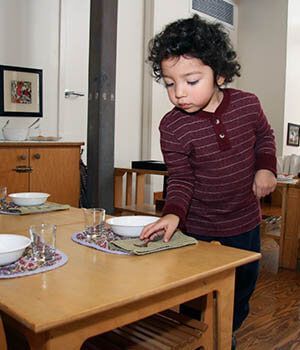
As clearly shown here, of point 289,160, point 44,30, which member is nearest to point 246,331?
point 44,30

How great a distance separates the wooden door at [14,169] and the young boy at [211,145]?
7.48ft

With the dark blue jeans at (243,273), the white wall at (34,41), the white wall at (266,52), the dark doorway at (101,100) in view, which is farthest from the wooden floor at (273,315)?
the white wall at (266,52)

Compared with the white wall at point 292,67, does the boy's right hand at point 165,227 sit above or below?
below

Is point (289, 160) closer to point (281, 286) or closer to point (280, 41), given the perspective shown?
point (280, 41)

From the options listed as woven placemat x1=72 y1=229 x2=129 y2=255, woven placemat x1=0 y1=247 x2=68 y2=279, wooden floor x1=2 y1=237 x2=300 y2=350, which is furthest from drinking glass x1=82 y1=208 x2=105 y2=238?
wooden floor x1=2 y1=237 x2=300 y2=350

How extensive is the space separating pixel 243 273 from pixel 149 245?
48 cm

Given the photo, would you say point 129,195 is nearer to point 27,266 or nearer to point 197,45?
point 197,45

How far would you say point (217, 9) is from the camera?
650cm

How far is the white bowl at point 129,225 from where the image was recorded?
133 centimetres

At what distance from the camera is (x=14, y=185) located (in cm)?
358

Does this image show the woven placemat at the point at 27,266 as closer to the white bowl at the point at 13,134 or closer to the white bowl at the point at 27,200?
the white bowl at the point at 27,200

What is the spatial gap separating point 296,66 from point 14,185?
5005 millimetres

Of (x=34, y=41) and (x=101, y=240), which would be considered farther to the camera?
(x=34, y=41)

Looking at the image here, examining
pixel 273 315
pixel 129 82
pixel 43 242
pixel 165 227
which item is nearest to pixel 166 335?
pixel 165 227
